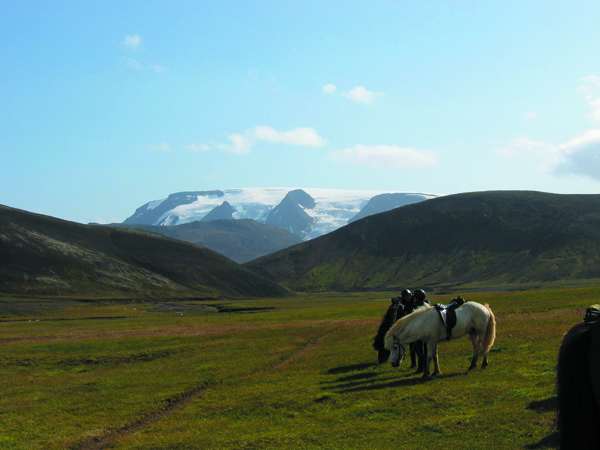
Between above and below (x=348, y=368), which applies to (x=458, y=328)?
above

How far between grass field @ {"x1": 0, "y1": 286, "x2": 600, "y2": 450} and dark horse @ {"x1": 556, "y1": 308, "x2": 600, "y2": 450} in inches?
220

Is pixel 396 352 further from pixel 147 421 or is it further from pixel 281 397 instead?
pixel 147 421

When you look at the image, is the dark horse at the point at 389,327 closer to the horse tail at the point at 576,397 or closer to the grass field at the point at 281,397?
the grass field at the point at 281,397

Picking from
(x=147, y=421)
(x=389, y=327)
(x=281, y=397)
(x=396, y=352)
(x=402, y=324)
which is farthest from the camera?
(x=389, y=327)

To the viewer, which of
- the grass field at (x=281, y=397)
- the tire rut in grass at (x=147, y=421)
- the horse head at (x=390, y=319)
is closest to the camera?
the grass field at (x=281, y=397)

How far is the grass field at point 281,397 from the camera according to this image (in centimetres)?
1452

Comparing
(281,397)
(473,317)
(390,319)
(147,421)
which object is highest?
(473,317)

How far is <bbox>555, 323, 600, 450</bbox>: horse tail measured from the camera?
17.4ft

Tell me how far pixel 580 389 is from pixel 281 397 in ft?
56.4

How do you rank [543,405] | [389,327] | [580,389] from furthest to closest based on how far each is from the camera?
[389,327] → [543,405] → [580,389]

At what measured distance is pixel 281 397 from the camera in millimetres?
21156

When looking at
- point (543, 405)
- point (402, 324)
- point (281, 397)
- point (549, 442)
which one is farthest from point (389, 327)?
point (549, 442)

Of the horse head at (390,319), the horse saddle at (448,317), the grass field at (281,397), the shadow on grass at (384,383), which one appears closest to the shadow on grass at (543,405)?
the grass field at (281,397)

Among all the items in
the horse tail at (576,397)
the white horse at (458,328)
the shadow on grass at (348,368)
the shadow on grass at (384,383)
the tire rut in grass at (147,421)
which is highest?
the horse tail at (576,397)
